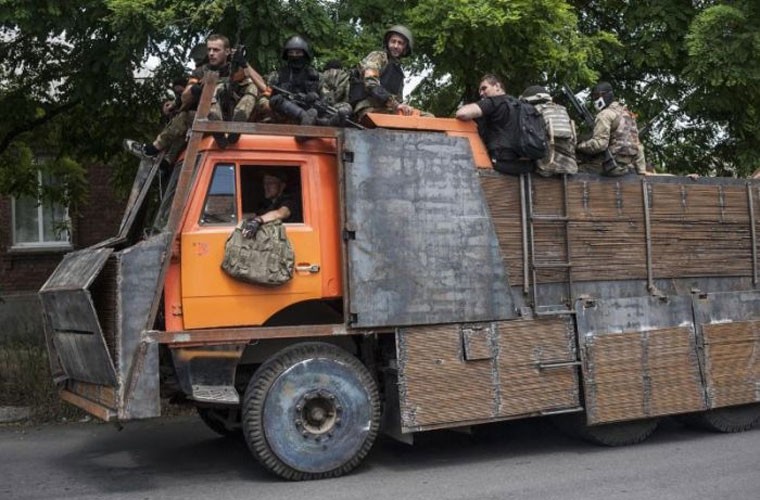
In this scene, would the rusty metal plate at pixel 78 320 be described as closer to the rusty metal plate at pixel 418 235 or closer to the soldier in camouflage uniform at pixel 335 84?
the rusty metal plate at pixel 418 235

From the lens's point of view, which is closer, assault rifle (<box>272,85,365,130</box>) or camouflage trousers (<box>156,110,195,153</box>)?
assault rifle (<box>272,85,365,130</box>)

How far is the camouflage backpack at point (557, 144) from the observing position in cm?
718

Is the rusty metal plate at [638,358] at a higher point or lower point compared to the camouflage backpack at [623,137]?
lower

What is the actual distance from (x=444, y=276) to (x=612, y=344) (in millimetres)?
1647

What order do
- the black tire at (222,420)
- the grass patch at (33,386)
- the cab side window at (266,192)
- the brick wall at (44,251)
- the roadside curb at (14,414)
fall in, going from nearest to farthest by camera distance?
the cab side window at (266,192), the black tire at (222,420), the roadside curb at (14,414), the grass patch at (33,386), the brick wall at (44,251)

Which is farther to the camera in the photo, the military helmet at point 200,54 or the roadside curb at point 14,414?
the roadside curb at point 14,414

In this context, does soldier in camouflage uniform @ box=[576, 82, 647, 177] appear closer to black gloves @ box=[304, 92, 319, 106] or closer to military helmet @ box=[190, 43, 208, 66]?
black gloves @ box=[304, 92, 319, 106]

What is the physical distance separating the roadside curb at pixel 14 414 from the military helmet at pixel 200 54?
4268mm

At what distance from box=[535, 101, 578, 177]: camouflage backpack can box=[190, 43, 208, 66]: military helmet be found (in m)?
2.93

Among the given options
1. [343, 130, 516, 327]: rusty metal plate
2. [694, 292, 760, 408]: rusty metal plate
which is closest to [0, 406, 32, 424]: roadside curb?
[343, 130, 516, 327]: rusty metal plate

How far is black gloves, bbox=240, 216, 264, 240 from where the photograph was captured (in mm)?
6258

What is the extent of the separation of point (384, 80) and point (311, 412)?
294 cm

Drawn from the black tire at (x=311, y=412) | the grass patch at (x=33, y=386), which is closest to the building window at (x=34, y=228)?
the grass patch at (x=33, y=386)

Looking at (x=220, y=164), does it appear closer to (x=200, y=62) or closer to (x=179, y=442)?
(x=200, y=62)
